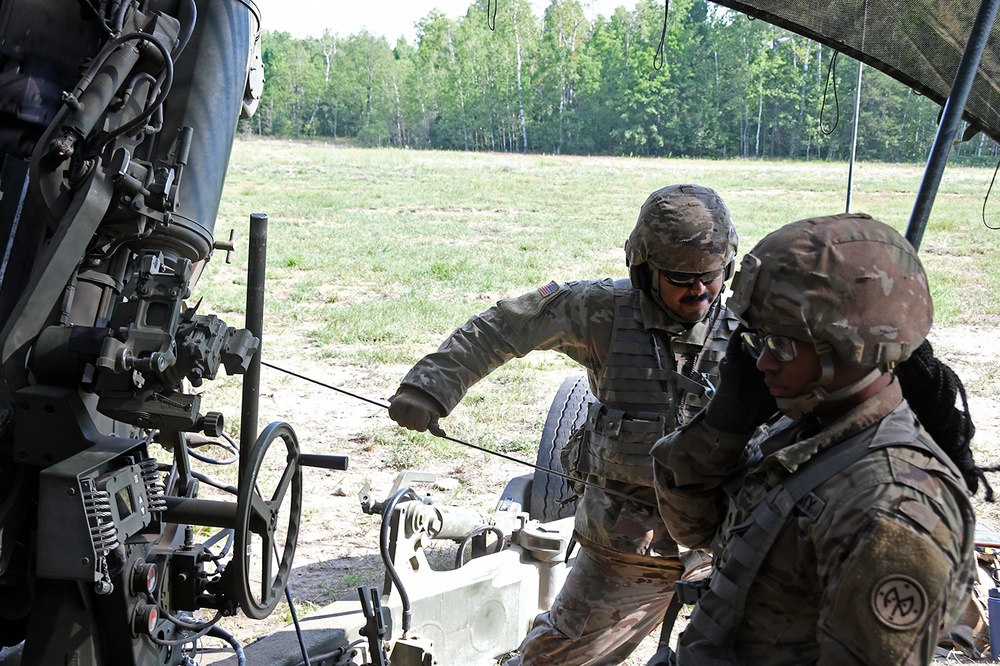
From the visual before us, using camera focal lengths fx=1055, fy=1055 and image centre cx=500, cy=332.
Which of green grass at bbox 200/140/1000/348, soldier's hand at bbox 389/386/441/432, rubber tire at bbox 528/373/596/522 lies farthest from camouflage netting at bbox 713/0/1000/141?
green grass at bbox 200/140/1000/348

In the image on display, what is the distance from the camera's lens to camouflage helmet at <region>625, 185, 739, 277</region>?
11.5 feet

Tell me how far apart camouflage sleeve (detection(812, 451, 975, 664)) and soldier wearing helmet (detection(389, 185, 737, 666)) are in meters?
1.62

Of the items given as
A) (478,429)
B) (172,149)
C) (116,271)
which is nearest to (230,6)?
(172,149)

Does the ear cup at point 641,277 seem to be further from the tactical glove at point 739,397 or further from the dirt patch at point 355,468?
the dirt patch at point 355,468

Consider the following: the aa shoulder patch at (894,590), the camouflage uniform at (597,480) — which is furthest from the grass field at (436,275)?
the aa shoulder patch at (894,590)

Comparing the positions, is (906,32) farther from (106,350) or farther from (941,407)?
(106,350)

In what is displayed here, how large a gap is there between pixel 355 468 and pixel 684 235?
3.98 metres

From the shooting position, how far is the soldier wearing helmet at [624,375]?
11.8 ft

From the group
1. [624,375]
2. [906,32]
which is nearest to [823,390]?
[624,375]

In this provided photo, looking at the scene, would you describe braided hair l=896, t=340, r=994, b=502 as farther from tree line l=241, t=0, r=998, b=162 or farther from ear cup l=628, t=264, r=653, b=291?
tree line l=241, t=0, r=998, b=162

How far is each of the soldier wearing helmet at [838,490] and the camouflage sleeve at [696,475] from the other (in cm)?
12

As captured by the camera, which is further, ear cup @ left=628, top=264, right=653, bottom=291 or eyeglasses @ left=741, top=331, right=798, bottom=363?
ear cup @ left=628, top=264, right=653, bottom=291

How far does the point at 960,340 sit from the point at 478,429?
5612 millimetres

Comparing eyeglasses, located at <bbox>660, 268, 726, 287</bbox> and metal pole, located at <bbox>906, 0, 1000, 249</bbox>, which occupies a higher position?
metal pole, located at <bbox>906, 0, 1000, 249</bbox>
